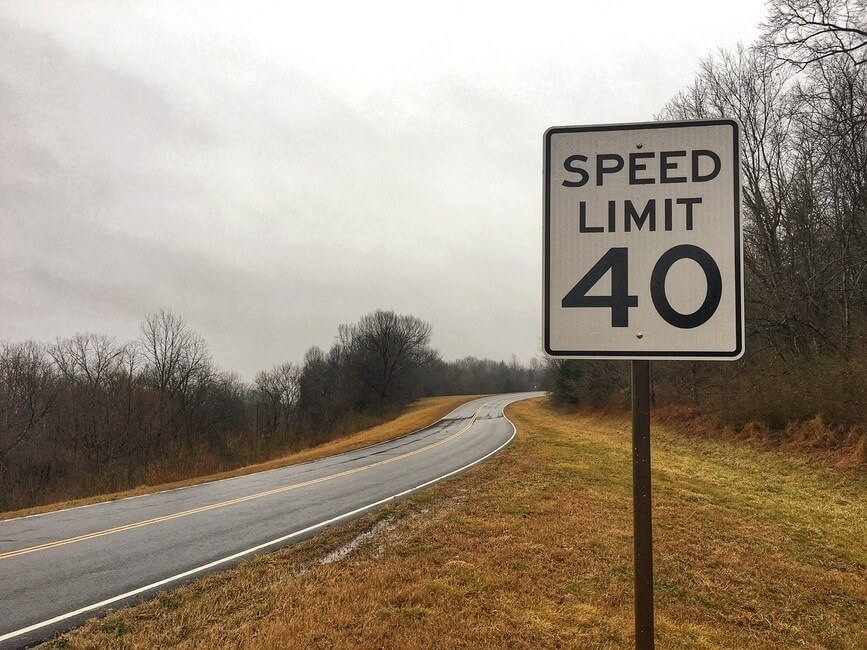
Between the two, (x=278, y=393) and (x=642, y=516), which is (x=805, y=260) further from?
(x=278, y=393)

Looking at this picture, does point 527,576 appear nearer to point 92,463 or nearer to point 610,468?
point 610,468

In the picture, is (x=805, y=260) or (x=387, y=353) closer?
(x=805, y=260)

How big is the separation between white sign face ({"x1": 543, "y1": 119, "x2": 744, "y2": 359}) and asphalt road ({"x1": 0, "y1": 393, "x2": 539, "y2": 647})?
6147mm

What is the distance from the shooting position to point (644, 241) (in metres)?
2.00

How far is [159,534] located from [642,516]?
936 centimetres

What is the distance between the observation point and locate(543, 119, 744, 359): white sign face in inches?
76.7

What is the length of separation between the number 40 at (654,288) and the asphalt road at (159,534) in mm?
6188

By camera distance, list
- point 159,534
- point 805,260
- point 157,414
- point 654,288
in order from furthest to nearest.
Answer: point 157,414
point 805,260
point 159,534
point 654,288

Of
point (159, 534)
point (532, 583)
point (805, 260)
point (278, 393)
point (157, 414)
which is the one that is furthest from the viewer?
point (278, 393)

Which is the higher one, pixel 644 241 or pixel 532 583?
pixel 644 241

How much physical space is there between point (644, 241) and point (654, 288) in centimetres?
19

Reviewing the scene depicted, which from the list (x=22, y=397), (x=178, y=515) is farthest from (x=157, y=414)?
(x=178, y=515)

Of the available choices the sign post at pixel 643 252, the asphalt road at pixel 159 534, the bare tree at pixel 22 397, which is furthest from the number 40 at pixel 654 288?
the bare tree at pixel 22 397

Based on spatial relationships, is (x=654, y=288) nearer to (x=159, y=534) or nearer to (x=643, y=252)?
(x=643, y=252)
